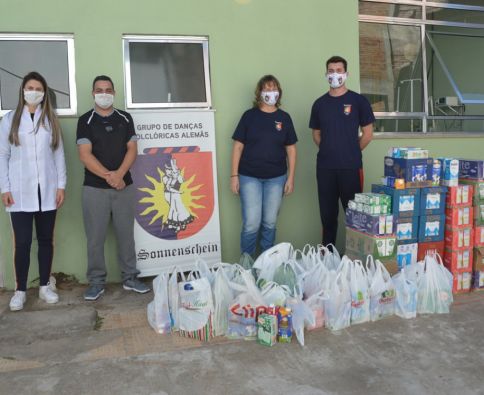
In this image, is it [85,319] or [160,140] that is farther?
[160,140]

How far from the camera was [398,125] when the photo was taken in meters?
5.50

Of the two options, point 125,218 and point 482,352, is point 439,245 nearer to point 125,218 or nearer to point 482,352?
point 482,352

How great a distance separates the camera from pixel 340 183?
171 inches

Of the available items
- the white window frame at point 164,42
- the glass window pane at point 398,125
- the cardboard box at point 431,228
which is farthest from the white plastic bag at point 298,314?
the glass window pane at point 398,125

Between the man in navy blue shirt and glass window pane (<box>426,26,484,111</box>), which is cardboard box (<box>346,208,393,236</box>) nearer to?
the man in navy blue shirt

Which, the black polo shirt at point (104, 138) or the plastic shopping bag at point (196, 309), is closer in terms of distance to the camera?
the plastic shopping bag at point (196, 309)

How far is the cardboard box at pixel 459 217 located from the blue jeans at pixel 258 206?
55.8 inches

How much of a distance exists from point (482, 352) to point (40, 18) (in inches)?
165

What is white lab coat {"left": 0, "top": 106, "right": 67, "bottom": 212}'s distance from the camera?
3.70 m

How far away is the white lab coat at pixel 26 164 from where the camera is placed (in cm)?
370

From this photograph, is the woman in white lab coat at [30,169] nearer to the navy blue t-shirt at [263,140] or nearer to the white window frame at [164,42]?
the white window frame at [164,42]

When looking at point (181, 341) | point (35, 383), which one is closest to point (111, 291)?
point (181, 341)

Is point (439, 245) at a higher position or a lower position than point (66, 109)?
lower

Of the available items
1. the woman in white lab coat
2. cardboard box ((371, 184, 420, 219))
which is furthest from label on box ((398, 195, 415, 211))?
the woman in white lab coat
